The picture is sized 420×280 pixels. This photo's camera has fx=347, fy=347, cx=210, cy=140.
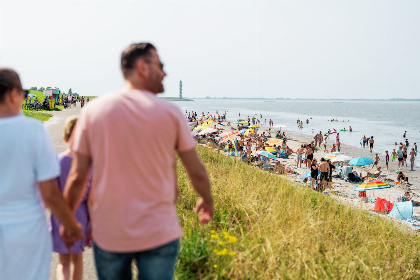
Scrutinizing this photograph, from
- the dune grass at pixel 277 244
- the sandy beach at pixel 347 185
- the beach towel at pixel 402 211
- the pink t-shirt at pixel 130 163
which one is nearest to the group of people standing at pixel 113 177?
the pink t-shirt at pixel 130 163

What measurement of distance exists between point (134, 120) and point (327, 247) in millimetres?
3771

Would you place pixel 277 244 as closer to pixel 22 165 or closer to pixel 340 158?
pixel 22 165

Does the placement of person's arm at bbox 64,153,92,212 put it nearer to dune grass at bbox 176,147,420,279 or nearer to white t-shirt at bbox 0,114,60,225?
white t-shirt at bbox 0,114,60,225

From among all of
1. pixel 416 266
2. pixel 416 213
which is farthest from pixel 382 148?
pixel 416 266

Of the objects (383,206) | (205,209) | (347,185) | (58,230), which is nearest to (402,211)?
(383,206)

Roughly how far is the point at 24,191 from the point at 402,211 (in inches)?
A: 515

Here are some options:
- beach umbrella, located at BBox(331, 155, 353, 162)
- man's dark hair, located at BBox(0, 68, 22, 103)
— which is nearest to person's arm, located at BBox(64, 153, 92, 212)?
man's dark hair, located at BBox(0, 68, 22, 103)

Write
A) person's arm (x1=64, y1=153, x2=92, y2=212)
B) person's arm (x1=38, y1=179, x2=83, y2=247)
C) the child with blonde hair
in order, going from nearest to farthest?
1. person's arm (x1=64, y1=153, x2=92, y2=212)
2. person's arm (x1=38, y1=179, x2=83, y2=247)
3. the child with blonde hair

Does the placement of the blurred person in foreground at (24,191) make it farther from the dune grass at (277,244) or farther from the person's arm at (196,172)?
the dune grass at (277,244)

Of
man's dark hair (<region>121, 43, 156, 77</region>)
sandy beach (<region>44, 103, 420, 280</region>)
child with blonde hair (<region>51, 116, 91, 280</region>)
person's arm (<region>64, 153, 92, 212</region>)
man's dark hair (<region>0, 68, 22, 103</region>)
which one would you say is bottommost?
sandy beach (<region>44, 103, 420, 280</region>)

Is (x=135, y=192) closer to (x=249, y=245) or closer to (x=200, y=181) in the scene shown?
(x=200, y=181)

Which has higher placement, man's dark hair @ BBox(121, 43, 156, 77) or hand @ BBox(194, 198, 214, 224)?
man's dark hair @ BBox(121, 43, 156, 77)

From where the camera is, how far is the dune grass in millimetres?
3426

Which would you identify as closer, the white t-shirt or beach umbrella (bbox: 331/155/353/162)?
the white t-shirt
